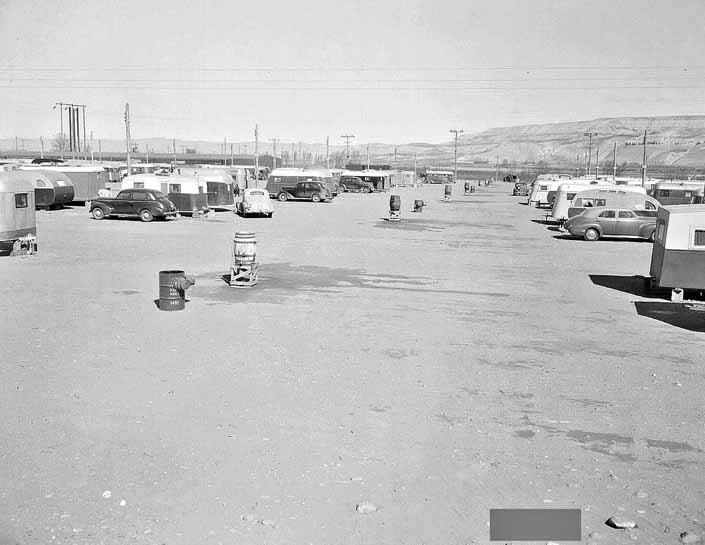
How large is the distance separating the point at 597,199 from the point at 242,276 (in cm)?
2434

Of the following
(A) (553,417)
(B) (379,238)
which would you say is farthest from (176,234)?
(A) (553,417)

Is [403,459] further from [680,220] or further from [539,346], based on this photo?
[680,220]

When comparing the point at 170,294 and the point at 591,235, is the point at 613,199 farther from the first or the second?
the point at 170,294

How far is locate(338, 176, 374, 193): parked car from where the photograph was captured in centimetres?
8081

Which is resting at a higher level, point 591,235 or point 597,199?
point 597,199

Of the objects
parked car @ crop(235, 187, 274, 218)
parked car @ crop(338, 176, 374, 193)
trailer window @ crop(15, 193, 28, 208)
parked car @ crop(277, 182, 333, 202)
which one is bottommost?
parked car @ crop(338, 176, 374, 193)

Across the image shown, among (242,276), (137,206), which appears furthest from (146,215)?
(242,276)

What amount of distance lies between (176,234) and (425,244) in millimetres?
10146

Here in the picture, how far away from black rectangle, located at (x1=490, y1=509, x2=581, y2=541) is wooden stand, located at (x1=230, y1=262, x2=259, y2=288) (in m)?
12.2

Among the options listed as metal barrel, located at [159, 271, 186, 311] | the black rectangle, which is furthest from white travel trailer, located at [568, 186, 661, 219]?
the black rectangle

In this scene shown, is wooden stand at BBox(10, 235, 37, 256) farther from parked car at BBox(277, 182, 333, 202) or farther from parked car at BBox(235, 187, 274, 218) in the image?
parked car at BBox(277, 182, 333, 202)

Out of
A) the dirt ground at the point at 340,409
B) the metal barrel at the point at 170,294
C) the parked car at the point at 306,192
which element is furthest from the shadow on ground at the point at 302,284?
the parked car at the point at 306,192

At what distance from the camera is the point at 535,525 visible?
230 inches

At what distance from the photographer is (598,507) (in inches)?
252
